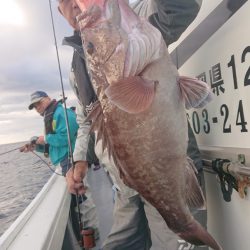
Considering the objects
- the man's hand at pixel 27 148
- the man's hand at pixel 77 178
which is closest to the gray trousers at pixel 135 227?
the man's hand at pixel 77 178

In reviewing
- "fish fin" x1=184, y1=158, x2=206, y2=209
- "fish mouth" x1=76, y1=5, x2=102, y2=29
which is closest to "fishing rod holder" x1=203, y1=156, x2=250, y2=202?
"fish fin" x1=184, y1=158, x2=206, y2=209

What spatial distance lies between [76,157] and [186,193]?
4.09ft

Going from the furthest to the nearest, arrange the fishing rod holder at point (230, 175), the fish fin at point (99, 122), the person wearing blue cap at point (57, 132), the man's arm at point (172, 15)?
the person wearing blue cap at point (57, 132) < the fishing rod holder at point (230, 175) < the man's arm at point (172, 15) < the fish fin at point (99, 122)

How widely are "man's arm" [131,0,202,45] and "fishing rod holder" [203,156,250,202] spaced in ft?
2.01

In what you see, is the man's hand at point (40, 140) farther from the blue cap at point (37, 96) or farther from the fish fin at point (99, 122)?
the fish fin at point (99, 122)

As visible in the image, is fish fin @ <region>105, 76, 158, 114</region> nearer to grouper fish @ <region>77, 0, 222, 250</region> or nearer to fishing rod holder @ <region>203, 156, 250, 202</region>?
grouper fish @ <region>77, 0, 222, 250</region>

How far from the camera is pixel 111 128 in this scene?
Answer: 1235 mm

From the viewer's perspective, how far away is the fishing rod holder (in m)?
1.53

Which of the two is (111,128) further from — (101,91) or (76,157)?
(76,157)

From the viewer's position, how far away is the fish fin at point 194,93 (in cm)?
122

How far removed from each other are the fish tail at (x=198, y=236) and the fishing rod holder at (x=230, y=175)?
321mm

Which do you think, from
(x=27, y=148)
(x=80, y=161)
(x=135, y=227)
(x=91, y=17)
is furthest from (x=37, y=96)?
(x=91, y=17)

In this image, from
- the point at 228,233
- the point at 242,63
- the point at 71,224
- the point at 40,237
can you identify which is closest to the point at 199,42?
the point at 242,63

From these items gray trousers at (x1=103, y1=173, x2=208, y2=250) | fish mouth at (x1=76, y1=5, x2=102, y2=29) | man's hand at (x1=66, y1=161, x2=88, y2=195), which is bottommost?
gray trousers at (x1=103, y1=173, x2=208, y2=250)
